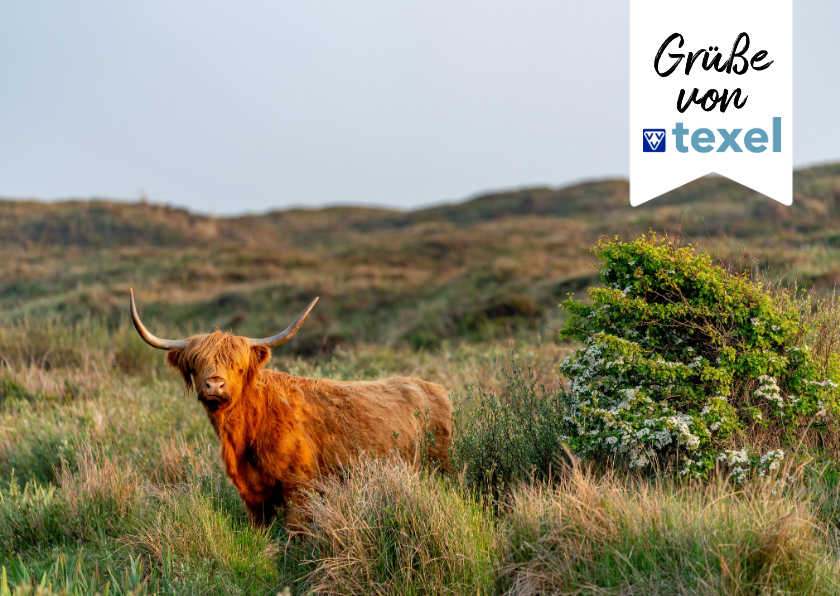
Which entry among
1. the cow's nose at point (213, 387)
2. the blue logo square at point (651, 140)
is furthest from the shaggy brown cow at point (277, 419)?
→ the blue logo square at point (651, 140)

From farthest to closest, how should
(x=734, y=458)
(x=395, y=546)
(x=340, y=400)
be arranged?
(x=340, y=400) < (x=734, y=458) < (x=395, y=546)

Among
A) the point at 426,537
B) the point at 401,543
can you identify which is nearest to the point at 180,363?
the point at 401,543

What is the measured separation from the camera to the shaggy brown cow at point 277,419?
4961mm

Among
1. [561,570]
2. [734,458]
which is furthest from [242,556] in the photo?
[734,458]

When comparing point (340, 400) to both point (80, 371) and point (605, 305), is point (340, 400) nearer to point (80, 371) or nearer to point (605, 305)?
point (605, 305)

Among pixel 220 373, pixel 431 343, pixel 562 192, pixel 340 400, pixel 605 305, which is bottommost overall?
pixel 431 343

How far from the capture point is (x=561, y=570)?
3572 millimetres

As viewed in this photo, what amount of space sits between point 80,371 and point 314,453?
730 centimetres

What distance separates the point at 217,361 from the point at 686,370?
11.1 feet

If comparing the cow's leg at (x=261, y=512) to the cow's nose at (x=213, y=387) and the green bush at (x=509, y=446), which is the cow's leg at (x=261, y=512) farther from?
the green bush at (x=509, y=446)

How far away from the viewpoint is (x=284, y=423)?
5273 millimetres

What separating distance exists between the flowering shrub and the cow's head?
224 centimetres

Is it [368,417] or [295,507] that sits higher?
[368,417]

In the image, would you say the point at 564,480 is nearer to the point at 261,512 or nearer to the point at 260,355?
the point at 261,512
